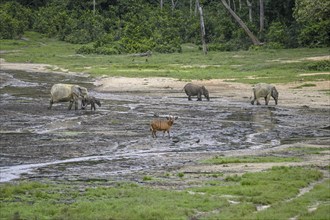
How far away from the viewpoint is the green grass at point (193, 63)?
4550cm

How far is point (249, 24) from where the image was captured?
225ft

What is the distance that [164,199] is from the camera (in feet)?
45.6

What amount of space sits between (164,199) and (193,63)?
40695 millimetres

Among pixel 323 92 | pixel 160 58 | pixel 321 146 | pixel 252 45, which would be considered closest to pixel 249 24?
pixel 252 45

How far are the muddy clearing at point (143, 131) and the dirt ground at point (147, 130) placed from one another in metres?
0.03

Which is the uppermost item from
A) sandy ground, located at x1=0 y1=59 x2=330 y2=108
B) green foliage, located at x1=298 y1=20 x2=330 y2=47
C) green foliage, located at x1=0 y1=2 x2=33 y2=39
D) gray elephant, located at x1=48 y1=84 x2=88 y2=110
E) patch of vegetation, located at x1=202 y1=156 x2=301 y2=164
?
green foliage, located at x1=0 y1=2 x2=33 y2=39

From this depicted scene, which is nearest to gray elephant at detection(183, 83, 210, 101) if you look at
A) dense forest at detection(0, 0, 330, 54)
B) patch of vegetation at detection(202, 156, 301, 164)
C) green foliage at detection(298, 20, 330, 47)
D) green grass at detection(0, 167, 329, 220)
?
patch of vegetation at detection(202, 156, 301, 164)

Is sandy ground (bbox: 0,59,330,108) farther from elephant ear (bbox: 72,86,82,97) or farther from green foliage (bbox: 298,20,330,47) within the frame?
green foliage (bbox: 298,20,330,47)

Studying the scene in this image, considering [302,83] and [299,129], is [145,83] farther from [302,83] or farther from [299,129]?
[299,129]

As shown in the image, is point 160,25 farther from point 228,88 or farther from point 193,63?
point 228,88

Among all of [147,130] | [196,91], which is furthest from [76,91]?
[147,130]

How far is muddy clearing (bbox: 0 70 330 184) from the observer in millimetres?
19031

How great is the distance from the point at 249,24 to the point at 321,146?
47.4 meters

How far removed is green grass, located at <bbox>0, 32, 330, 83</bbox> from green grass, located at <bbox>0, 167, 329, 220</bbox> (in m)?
26.7
